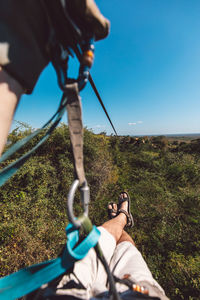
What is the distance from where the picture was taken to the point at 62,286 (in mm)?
719

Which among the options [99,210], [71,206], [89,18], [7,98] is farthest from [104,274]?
[99,210]

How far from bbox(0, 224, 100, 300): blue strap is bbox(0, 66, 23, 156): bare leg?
0.48 m

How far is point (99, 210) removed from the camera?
3119mm

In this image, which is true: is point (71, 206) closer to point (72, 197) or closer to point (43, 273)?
point (72, 197)

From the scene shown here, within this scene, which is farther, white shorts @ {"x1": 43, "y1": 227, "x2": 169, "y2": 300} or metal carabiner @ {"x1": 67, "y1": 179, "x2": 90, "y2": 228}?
white shorts @ {"x1": 43, "y1": 227, "x2": 169, "y2": 300}

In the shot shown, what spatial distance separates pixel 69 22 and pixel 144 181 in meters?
4.58

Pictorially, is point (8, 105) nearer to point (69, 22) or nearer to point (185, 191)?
point (69, 22)

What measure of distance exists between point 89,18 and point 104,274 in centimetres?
143

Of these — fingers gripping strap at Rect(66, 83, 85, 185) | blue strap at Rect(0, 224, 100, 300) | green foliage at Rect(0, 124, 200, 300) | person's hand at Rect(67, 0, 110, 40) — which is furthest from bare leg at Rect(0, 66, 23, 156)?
green foliage at Rect(0, 124, 200, 300)

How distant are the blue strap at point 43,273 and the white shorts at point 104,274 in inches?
8.1

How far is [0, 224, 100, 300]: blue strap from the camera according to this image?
20.5 inches

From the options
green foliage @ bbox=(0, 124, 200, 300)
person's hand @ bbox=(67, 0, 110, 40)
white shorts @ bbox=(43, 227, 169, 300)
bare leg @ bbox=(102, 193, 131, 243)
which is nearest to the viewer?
person's hand @ bbox=(67, 0, 110, 40)

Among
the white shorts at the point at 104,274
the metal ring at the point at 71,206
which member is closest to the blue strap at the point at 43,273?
the metal ring at the point at 71,206

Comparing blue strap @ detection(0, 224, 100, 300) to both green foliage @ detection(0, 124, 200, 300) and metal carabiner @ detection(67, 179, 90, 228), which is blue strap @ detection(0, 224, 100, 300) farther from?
green foliage @ detection(0, 124, 200, 300)
